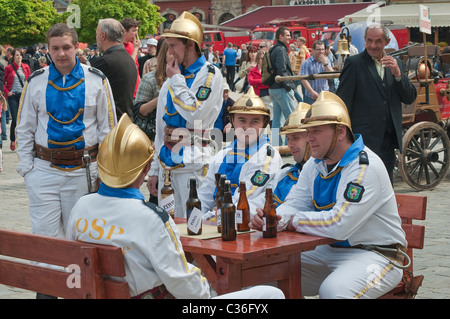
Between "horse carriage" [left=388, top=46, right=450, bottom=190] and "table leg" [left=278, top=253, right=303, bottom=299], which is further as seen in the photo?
"horse carriage" [left=388, top=46, right=450, bottom=190]

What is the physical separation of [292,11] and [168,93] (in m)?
60.6

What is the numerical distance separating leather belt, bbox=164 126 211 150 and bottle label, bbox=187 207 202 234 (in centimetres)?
149

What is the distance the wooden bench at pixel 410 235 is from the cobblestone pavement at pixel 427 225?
100 cm

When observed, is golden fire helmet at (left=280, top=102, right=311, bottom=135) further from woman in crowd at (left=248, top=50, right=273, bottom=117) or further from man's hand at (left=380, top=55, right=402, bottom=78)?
woman in crowd at (left=248, top=50, right=273, bottom=117)

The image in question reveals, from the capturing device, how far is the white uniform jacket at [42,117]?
572cm

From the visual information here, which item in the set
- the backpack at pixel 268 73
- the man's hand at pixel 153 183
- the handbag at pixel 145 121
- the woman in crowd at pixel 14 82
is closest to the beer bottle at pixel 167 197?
the man's hand at pixel 153 183

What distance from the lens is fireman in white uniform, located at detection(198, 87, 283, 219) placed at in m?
5.73

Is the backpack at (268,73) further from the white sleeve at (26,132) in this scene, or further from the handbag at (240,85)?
the white sleeve at (26,132)

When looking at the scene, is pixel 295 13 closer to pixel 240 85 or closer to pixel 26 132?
pixel 240 85

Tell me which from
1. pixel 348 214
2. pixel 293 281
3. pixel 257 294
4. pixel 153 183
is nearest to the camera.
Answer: pixel 257 294

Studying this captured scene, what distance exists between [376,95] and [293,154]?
1839 mm

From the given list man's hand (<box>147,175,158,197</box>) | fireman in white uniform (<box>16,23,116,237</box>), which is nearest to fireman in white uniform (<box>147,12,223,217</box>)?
man's hand (<box>147,175,158,197</box>)

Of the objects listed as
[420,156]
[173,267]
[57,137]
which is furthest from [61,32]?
[420,156]

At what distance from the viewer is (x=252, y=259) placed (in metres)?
4.38
